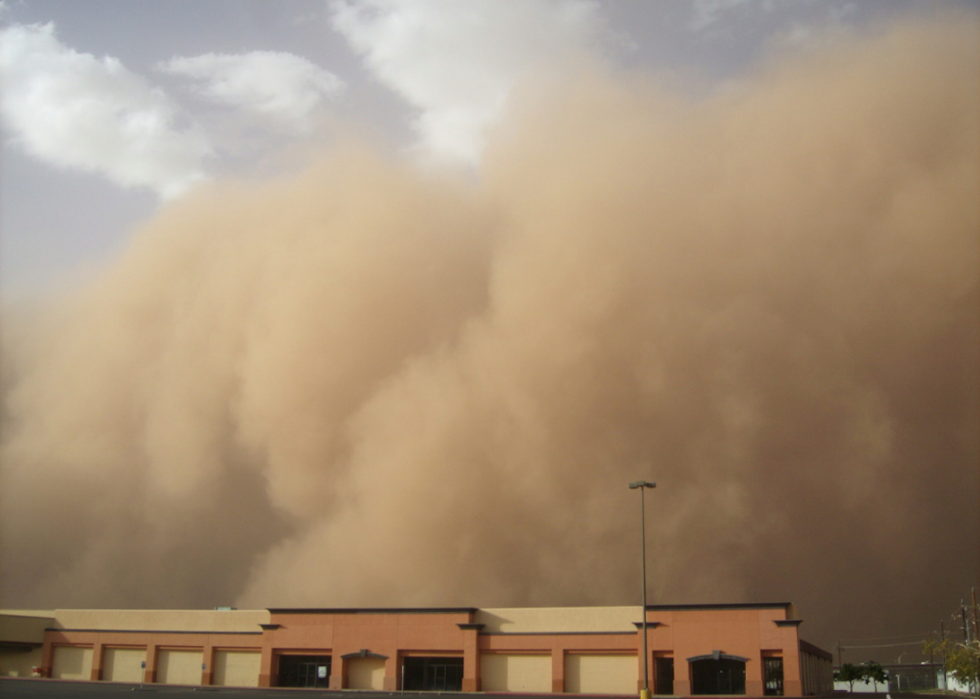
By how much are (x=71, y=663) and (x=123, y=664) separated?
332 centimetres

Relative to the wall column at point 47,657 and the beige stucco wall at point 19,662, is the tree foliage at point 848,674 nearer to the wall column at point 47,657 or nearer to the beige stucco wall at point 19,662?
the wall column at point 47,657

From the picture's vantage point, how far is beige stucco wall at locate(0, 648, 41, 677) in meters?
45.3

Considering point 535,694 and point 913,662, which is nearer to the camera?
point 535,694

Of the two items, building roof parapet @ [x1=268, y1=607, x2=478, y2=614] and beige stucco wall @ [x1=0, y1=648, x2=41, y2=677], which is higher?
building roof parapet @ [x1=268, y1=607, x2=478, y2=614]

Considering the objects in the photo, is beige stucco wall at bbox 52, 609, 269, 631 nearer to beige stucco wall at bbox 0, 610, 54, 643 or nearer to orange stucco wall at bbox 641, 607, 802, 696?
beige stucco wall at bbox 0, 610, 54, 643

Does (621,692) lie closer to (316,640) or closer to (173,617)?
(316,640)

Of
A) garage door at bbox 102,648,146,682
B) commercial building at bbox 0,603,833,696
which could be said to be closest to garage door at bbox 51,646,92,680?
commercial building at bbox 0,603,833,696

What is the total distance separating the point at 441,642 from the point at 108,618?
17.9m

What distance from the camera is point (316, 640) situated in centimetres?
4009

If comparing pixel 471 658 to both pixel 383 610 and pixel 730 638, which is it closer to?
pixel 383 610

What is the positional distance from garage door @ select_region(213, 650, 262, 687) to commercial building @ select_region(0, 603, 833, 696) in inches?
1.9

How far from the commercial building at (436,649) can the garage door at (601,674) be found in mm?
42

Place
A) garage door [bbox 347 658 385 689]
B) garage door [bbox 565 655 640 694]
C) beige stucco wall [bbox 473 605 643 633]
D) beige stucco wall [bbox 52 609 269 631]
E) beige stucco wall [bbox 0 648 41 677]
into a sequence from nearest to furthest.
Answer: garage door [bbox 565 655 640 694], beige stucco wall [bbox 473 605 643 633], garage door [bbox 347 658 385 689], beige stucco wall [bbox 52 609 269 631], beige stucco wall [bbox 0 648 41 677]

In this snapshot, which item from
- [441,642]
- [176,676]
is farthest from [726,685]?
[176,676]
